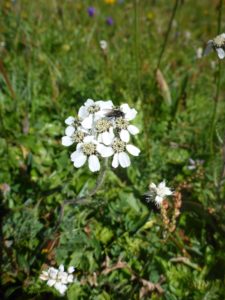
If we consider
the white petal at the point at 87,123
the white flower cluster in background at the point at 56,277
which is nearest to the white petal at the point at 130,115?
the white petal at the point at 87,123

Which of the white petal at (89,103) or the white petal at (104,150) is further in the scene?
the white petal at (89,103)

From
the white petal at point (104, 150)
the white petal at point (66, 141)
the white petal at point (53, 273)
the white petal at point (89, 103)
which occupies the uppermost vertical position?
the white petal at point (89, 103)

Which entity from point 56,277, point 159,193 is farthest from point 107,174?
point 56,277

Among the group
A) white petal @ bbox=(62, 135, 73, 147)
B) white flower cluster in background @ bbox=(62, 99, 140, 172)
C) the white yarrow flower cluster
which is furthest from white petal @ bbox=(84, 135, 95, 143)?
the white yarrow flower cluster

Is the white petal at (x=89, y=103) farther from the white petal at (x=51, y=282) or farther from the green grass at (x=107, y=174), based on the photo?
the white petal at (x=51, y=282)

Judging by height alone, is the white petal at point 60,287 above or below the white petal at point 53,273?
below

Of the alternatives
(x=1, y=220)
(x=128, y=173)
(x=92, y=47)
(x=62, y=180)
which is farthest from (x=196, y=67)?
(x=1, y=220)

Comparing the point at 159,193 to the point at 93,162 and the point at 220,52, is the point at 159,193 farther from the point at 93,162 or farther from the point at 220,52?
the point at 220,52

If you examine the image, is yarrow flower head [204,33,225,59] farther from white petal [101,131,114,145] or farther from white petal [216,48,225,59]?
white petal [101,131,114,145]
